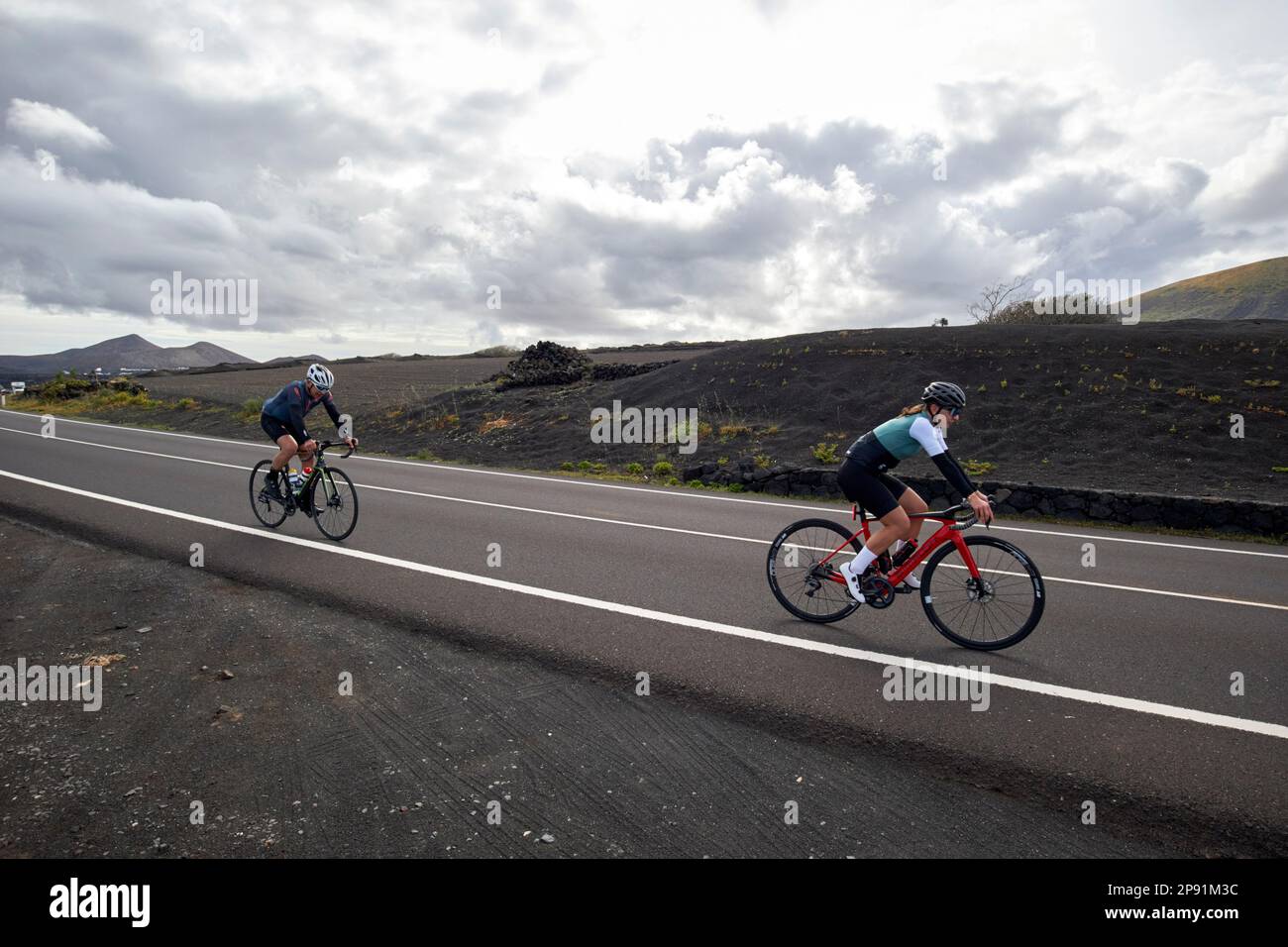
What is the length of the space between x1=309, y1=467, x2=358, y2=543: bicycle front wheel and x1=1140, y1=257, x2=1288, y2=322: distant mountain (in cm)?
15166

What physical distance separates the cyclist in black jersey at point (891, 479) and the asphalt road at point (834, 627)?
63 cm

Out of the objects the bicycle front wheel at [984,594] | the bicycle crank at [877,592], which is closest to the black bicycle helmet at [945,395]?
the bicycle front wheel at [984,594]

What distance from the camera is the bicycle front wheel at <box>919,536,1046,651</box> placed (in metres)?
5.55

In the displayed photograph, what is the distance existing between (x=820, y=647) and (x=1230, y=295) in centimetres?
18232

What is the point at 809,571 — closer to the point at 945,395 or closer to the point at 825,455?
the point at 945,395

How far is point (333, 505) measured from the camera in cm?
917

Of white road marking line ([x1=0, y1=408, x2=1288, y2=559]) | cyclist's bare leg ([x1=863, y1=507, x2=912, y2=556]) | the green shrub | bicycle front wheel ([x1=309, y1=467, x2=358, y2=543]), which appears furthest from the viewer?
the green shrub

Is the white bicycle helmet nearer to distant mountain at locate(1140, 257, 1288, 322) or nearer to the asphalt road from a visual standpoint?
the asphalt road

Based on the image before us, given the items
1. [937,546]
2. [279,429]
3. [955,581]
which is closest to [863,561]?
[937,546]

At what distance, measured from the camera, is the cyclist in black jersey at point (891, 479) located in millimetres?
5691

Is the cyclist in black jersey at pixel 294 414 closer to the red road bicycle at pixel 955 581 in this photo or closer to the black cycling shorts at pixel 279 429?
the black cycling shorts at pixel 279 429

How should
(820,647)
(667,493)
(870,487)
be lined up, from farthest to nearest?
(667,493)
(870,487)
(820,647)

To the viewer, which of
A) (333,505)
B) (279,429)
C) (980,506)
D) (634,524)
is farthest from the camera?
→ (634,524)

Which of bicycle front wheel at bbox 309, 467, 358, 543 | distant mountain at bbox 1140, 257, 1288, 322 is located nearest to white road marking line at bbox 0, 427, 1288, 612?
bicycle front wheel at bbox 309, 467, 358, 543
